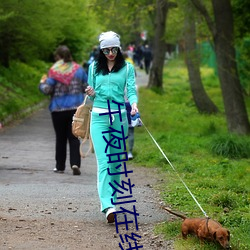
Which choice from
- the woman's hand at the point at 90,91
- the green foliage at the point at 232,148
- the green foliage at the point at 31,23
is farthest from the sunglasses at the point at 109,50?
the green foliage at the point at 31,23

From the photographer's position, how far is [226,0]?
52.7 ft

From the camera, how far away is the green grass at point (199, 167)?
7258 millimetres

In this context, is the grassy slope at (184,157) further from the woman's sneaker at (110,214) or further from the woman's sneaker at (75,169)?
the woman's sneaker at (75,169)

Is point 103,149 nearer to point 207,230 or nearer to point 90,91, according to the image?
point 90,91

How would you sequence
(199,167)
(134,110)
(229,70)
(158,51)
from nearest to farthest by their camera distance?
(134,110) → (199,167) → (229,70) → (158,51)

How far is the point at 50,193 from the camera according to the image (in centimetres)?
917

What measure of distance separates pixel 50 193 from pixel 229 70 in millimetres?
8327

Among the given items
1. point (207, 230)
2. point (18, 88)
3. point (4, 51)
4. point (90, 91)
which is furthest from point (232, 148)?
point (4, 51)

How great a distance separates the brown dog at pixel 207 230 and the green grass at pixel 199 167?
0.08 meters

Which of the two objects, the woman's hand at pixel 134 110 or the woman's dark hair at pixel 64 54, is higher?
the woman's dark hair at pixel 64 54

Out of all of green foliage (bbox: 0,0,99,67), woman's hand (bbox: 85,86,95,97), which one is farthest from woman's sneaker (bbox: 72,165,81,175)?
green foliage (bbox: 0,0,99,67)

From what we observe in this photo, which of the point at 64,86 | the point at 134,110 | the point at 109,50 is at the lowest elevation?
the point at 64,86

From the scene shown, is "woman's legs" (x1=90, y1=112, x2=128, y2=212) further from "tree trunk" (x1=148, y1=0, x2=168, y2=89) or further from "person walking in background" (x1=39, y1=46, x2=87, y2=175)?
"tree trunk" (x1=148, y1=0, x2=168, y2=89)

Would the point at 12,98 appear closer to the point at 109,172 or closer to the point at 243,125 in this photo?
the point at 243,125
